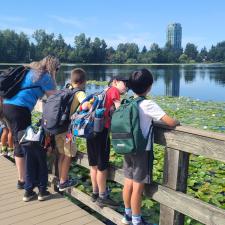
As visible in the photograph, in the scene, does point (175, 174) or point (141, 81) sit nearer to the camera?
point (175, 174)

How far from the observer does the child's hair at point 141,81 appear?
2941mm

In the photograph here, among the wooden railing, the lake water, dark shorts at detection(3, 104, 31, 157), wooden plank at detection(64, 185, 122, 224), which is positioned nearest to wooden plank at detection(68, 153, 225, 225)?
the wooden railing

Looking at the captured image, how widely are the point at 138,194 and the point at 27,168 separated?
1531 millimetres

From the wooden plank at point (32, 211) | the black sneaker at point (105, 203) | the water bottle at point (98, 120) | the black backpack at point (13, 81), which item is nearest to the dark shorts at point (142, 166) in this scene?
the water bottle at point (98, 120)

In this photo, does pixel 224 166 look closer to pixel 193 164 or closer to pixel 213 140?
pixel 193 164

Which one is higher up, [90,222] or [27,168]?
[27,168]

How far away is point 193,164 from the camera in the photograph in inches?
245

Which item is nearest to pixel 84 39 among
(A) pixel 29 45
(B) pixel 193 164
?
(A) pixel 29 45

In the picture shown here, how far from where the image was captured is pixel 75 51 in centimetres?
11131

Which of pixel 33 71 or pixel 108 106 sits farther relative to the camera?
pixel 33 71

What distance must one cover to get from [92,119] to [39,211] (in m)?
1.24

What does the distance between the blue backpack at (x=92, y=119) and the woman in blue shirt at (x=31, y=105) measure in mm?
675

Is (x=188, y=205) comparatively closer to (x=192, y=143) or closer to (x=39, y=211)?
(x=192, y=143)

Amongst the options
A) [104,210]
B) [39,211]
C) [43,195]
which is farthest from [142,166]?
[43,195]
